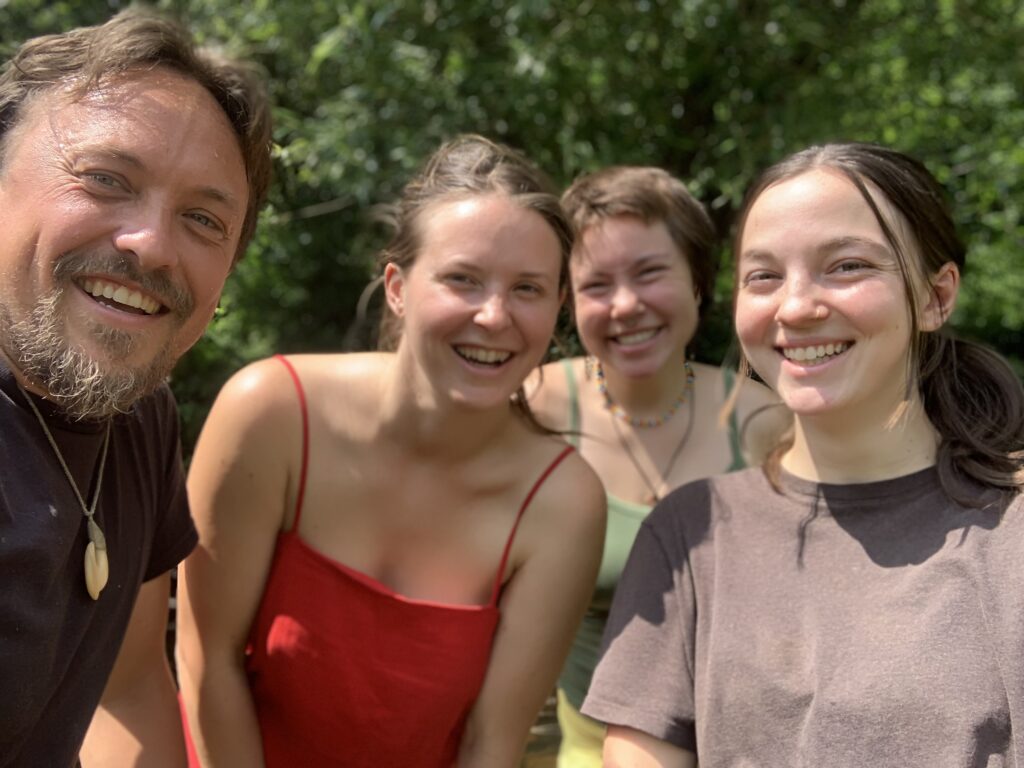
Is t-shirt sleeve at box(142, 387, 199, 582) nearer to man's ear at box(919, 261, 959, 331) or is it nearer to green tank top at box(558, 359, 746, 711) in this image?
green tank top at box(558, 359, 746, 711)

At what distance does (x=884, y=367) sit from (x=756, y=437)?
108 cm

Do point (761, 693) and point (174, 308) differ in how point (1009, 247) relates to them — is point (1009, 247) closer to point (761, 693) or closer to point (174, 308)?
point (761, 693)

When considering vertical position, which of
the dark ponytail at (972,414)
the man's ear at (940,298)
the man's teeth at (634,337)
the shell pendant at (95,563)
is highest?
the man's ear at (940,298)

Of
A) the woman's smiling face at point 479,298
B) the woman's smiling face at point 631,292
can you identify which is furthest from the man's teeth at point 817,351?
the woman's smiling face at point 631,292

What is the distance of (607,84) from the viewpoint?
16.5 feet

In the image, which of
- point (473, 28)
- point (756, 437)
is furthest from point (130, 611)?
point (473, 28)

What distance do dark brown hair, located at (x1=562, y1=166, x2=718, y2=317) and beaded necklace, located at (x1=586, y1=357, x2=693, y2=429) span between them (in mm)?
323

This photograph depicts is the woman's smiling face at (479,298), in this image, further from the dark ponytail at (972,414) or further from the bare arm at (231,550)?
the dark ponytail at (972,414)

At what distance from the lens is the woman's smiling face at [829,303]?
6.45 ft

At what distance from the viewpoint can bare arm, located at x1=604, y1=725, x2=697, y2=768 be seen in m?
1.99

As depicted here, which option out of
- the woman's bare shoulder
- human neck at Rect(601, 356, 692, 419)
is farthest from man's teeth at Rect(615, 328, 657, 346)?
the woman's bare shoulder

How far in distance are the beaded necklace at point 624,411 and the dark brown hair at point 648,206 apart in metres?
0.32

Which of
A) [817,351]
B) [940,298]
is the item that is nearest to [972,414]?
[940,298]

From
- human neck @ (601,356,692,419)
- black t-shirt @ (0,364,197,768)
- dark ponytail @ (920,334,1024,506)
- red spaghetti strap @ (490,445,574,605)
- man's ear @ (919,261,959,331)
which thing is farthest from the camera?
human neck @ (601,356,692,419)
